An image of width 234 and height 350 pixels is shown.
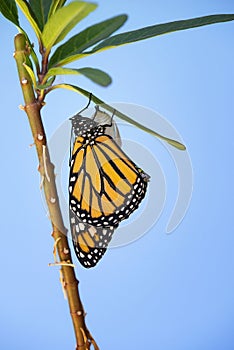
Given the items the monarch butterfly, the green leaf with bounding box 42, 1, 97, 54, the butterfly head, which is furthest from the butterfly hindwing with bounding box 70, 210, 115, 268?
the green leaf with bounding box 42, 1, 97, 54

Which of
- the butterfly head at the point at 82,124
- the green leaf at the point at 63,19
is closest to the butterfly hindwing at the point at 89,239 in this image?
the butterfly head at the point at 82,124

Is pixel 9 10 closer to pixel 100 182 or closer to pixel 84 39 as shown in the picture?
pixel 84 39

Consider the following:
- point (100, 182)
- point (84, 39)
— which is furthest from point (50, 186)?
point (84, 39)

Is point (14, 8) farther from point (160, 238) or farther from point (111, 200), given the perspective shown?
point (160, 238)

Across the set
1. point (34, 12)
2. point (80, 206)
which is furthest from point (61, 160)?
point (34, 12)

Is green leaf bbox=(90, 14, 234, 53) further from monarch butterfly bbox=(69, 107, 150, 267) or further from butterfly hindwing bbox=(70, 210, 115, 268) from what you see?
butterfly hindwing bbox=(70, 210, 115, 268)

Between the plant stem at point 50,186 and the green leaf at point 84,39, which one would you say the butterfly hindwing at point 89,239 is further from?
the green leaf at point 84,39

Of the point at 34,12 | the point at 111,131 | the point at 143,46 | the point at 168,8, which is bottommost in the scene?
the point at 111,131
